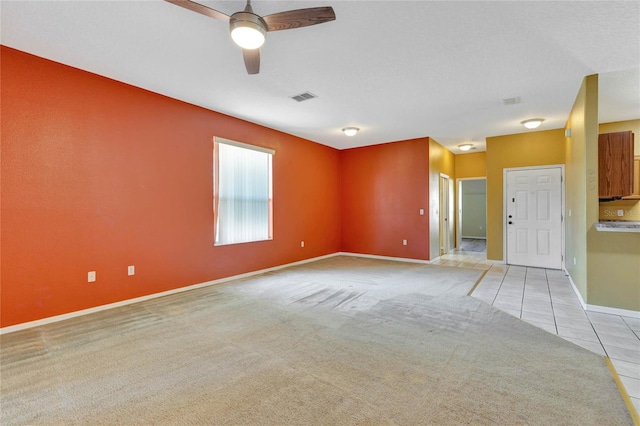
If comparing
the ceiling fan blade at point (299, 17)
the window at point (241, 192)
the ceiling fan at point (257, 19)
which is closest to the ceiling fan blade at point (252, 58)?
the ceiling fan at point (257, 19)

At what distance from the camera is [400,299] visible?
3824 mm

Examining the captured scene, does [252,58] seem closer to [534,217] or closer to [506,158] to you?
[506,158]

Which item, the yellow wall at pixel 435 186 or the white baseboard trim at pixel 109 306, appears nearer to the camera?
the white baseboard trim at pixel 109 306

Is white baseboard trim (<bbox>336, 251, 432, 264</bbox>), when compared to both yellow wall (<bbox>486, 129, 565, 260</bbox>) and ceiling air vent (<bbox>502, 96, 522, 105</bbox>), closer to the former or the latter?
yellow wall (<bbox>486, 129, 565, 260</bbox>)

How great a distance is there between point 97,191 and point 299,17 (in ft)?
10.1

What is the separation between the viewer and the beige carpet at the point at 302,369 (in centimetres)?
170

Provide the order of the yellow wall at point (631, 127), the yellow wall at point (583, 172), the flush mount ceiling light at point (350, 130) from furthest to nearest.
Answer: the flush mount ceiling light at point (350, 130), the yellow wall at point (631, 127), the yellow wall at point (583, 172)

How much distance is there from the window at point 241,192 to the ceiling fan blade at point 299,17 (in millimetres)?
2850

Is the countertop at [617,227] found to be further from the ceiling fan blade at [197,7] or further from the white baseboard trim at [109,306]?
the white baseboard trim at [109,306]

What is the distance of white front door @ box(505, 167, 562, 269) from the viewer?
18.4 ft

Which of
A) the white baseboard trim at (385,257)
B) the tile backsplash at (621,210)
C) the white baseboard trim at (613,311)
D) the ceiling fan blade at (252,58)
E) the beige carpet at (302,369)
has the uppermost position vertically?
the ceiling fan blade at (252,58)

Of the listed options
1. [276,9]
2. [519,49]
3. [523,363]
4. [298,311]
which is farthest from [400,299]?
[276,9]

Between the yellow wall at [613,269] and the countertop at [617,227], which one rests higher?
the countertop at [617,227]

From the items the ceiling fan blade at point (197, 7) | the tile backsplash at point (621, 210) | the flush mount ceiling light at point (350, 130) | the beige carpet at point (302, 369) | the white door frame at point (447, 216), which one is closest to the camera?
the beige carpet at point (302, 369)
